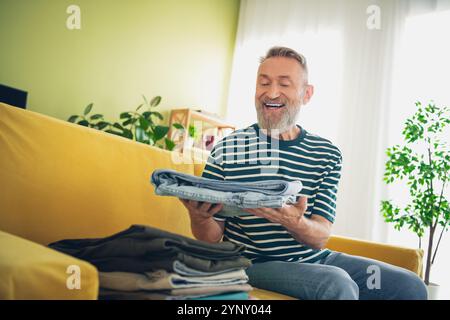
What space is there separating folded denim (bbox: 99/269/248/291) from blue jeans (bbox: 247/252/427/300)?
31 centimetres

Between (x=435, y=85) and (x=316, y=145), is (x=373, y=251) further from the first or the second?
(x=435, y=85)

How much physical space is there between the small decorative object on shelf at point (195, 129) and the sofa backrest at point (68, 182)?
7.82ft

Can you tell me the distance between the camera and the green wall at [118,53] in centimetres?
311

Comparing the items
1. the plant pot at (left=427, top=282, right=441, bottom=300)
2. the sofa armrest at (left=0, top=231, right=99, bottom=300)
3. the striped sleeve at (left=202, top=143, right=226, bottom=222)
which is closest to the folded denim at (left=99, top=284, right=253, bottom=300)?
the sofa armrest at (left=0, top=231, right=99, bottom=300)

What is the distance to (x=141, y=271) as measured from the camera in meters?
0.77

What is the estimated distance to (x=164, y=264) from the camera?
75 cm

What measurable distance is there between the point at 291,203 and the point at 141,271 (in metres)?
0.47

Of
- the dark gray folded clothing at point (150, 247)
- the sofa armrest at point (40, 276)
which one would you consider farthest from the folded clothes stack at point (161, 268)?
the sofa armrest at point (40, 276)

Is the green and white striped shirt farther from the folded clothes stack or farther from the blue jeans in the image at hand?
the folded clothes stack

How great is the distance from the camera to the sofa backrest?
1.04m

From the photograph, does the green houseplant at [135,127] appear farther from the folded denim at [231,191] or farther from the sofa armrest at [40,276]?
the sofa armrest at [40,276]

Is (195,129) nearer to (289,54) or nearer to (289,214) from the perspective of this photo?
(289,54)

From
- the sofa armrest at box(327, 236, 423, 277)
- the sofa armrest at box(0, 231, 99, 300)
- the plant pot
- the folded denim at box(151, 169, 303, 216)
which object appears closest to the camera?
the sofa armrest at box(0, 231, 99, 300)
